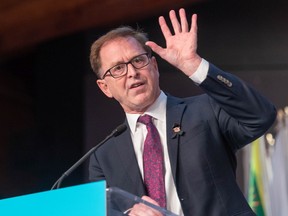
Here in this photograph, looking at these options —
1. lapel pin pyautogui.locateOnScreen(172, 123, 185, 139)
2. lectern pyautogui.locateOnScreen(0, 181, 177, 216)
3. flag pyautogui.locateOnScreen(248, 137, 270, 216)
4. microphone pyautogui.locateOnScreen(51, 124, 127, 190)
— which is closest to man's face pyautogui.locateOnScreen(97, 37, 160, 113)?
lapel pin pyautogui.locateOnScreen(172, 123, 185, 139)

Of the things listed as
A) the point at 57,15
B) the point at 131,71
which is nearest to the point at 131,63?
the point at 131,71

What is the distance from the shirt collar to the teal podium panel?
772mm

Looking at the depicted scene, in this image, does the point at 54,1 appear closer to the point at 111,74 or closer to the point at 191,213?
the point at 111,74

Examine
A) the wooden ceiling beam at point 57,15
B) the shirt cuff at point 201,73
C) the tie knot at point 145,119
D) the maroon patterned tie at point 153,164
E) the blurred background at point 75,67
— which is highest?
the wooden ceiling beam at point 57,15

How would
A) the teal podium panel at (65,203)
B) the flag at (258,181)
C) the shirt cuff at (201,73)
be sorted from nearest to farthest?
the teal podium panel at (65,203) < the shirt cuff at (201,73) < the flag at (258,181)

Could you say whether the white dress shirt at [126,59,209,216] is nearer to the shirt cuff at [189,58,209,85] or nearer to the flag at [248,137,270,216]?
the shirt cuff at [189,58,209,85]

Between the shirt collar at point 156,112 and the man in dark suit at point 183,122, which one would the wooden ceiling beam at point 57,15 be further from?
the shirt collar at point 156,112

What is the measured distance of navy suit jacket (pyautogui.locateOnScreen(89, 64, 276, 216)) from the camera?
1578mm

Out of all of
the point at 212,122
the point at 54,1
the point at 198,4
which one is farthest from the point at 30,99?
the point at 212,122

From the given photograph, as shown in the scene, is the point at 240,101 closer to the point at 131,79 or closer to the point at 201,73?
the point at 201,73

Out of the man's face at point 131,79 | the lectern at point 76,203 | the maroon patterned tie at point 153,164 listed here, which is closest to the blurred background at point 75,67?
the man's face at point 131,79

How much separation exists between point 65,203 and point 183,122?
0.77 meters

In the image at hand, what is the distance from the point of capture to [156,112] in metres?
1.85

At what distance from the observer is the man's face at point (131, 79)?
5.99 feet
